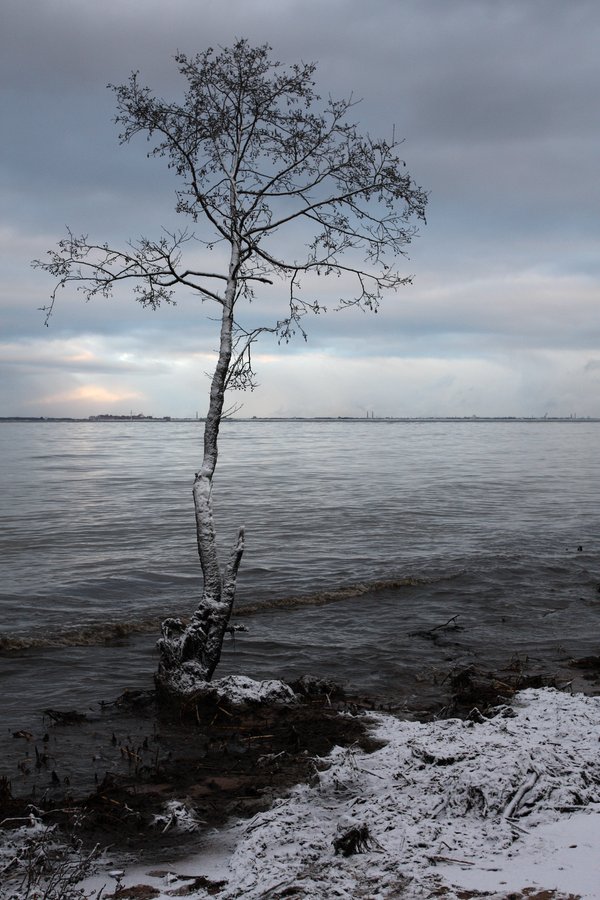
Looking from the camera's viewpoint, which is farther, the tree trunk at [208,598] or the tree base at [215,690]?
the tree trunk at [208,598]

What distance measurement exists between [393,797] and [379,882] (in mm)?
1239

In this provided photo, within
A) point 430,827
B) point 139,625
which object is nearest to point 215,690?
point 430,827

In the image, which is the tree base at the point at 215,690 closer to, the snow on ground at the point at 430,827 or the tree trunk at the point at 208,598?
the tree trunk at the point at 208,598

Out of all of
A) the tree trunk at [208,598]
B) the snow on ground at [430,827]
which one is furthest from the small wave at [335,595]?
the snow on ground at [430,827]

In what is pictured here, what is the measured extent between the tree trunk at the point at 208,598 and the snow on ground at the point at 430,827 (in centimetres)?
282

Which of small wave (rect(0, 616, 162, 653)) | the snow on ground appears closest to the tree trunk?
the snow on ground

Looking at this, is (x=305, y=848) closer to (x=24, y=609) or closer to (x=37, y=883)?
(x=37, y=883)

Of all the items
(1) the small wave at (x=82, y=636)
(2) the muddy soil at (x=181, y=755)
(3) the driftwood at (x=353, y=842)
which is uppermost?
(3) the driftwood at (x=353, y=842)

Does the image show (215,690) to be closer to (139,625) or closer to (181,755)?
(181,755)

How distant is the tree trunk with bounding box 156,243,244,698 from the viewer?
30.0 feet

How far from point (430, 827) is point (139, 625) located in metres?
9.40

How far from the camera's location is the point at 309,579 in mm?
17188

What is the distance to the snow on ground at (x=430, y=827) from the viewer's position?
4.52 m

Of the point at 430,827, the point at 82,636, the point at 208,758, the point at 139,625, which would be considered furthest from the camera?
the point at 139,625
